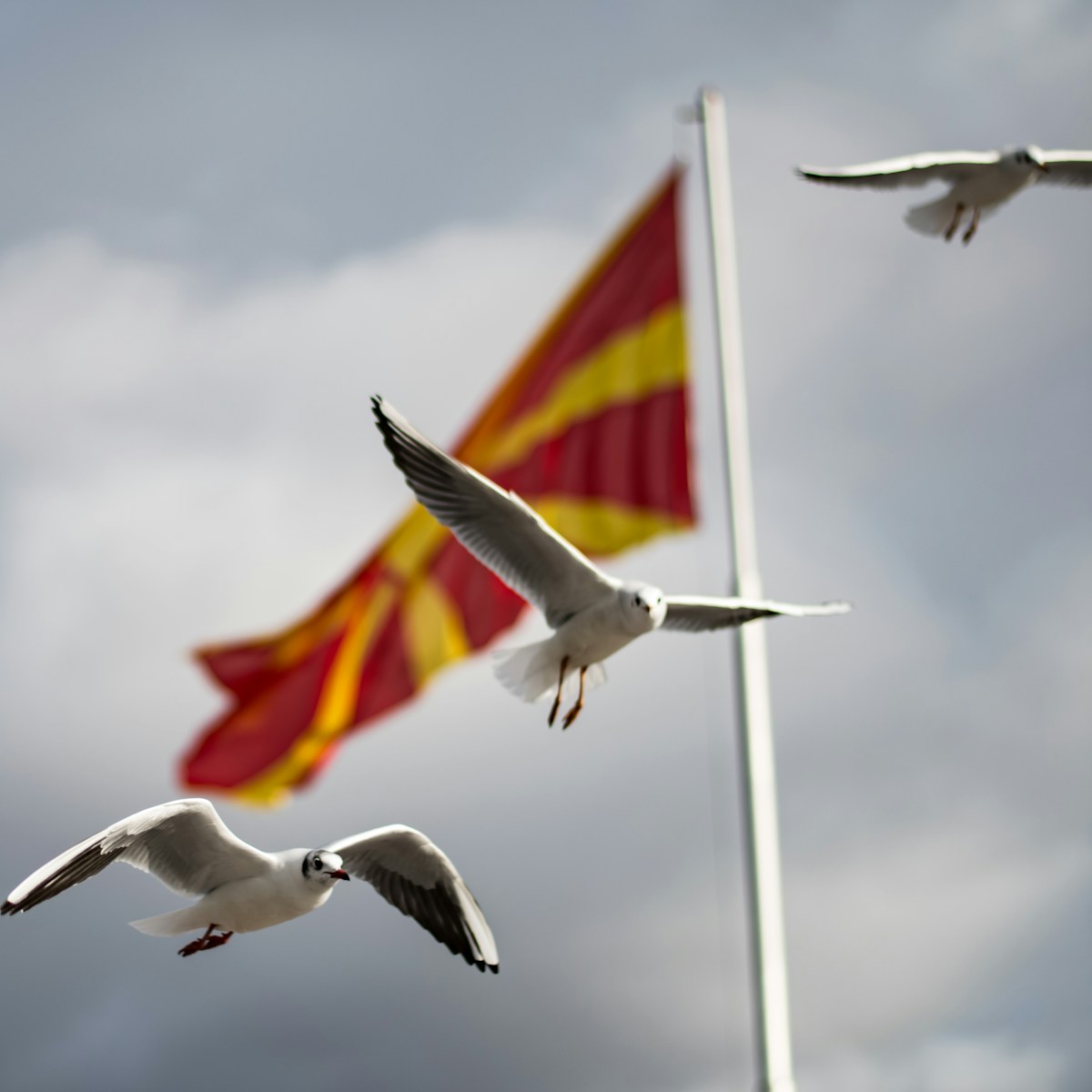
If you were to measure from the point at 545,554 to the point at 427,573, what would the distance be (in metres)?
8.26

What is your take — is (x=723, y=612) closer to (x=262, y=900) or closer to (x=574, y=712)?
(x=574, y=712)

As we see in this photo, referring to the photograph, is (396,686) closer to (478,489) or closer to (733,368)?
(733,368)

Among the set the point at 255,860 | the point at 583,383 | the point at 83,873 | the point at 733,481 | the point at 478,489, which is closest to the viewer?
the point at 83,873

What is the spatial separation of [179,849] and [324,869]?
2.60 ft

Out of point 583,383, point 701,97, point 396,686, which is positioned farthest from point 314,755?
point 701,97

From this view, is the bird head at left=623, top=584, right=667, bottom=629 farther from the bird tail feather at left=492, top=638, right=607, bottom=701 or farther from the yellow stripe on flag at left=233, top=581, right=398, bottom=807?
the yellow stripe on flag at left=233, top=581, right=398, bottom=807

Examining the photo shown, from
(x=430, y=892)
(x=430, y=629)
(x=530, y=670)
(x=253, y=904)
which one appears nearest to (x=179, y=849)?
(x=253, y=904)

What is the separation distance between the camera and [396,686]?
55.5 feet

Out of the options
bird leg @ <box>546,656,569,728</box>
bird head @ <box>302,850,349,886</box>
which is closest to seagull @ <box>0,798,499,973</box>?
bird head @ <box>302,850,349,886</box>

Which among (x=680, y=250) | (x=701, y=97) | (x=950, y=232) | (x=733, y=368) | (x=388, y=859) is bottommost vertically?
(x=388, y=859)

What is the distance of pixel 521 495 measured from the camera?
54.8ft

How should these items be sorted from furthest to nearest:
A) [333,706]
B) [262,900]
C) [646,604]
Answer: [333,706] < [646,604] < [262,900]

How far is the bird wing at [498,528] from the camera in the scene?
873cm

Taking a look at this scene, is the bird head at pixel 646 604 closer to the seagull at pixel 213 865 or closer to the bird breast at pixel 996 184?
the seagull at pixel 213 865
